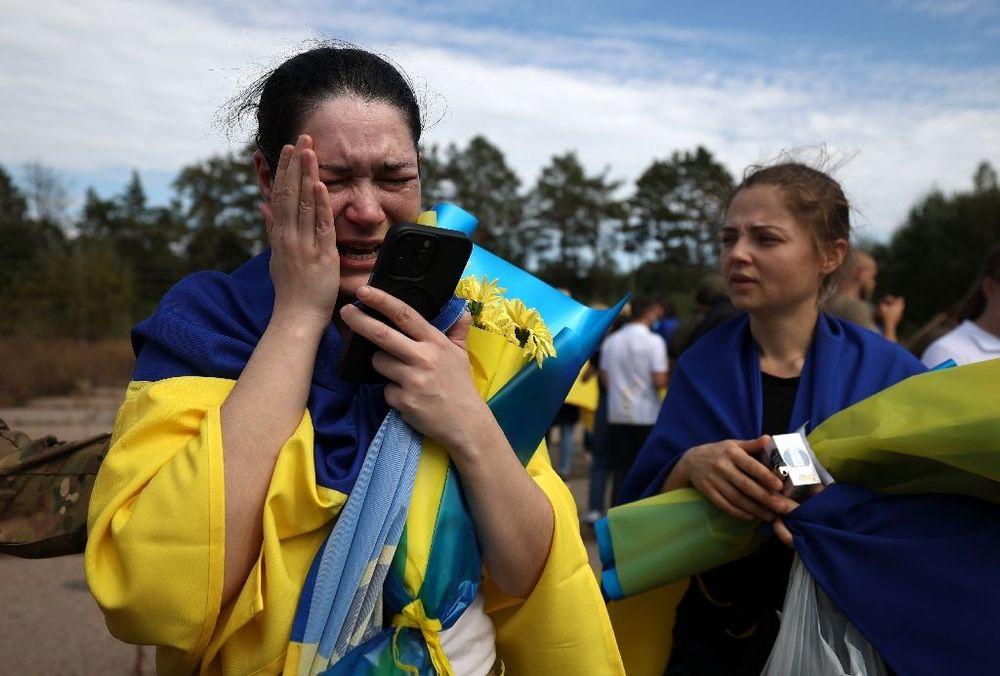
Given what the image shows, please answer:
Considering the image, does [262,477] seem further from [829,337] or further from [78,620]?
[78,620]

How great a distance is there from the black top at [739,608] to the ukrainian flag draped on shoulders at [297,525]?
37.4 inches

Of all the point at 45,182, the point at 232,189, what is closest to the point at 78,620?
the point at 45,182

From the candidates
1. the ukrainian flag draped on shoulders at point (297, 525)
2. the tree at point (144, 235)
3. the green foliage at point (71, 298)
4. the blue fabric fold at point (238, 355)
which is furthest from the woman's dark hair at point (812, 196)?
the tree at point (144, 235)

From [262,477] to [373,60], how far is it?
80 cm

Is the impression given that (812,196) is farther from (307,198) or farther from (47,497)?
(47,497)

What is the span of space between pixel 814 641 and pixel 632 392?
4.73 metres

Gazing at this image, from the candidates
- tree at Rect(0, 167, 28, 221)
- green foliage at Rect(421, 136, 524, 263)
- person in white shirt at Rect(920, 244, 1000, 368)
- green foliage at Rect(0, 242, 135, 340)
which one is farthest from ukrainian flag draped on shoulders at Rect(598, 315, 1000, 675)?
green foliage at Rect(421, 136, 524, 263)

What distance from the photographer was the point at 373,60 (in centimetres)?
146

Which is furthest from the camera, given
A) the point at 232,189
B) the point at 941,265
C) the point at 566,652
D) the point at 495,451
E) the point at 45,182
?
the point at 232,189

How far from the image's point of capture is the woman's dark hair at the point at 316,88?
1.37 m

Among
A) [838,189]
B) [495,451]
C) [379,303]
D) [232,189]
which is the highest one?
[838,189]

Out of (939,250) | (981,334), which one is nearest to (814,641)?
(981,334)

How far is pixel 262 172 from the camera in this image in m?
1.50

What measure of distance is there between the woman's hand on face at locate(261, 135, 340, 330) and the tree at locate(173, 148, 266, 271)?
44.2 metres
